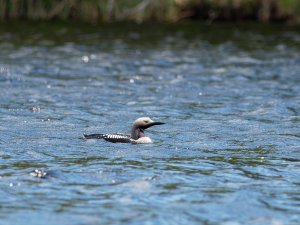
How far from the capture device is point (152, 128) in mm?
22078

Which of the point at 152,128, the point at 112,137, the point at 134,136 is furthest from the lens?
the point at 152,128

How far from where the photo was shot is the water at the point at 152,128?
14117 mm

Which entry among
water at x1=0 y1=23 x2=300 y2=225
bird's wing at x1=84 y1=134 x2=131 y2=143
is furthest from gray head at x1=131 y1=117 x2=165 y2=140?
water at x1=0 y1=23 x2=300 y2=225

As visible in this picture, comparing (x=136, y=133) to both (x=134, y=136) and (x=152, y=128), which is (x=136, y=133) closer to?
(x=134, y=136)

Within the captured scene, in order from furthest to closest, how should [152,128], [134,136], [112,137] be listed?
[152,128] → [134,136] → [112,137]

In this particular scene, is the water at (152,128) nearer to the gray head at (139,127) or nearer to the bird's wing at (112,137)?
the bird's wing at (112,137)

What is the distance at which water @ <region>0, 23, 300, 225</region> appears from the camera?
14.1 meters

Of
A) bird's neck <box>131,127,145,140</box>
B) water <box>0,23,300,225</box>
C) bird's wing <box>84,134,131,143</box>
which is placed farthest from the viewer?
bird's neck <box>131,127,145,140</box>

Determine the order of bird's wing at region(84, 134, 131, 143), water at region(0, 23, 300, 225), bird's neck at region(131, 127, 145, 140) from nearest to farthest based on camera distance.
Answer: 1. water at region(0, 23, 300, 225)
2. bird's wing at region(84, 134, 131, 143)
3. bird's neck at region(131, 127, 145, 140)

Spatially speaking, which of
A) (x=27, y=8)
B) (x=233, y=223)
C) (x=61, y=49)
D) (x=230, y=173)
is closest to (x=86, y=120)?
(x=230, y=173)

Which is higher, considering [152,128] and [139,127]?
[139,127]

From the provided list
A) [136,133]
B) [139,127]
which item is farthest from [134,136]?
[139,127]

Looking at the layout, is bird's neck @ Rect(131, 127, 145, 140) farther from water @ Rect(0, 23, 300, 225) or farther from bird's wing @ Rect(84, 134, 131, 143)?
water @ Rect(0, 23, 300, 225)

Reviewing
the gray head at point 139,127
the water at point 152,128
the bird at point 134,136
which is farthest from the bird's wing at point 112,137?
the gray head at point 139,127
